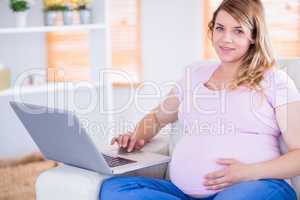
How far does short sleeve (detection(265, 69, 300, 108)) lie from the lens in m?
1.92

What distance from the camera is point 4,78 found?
10.6ft

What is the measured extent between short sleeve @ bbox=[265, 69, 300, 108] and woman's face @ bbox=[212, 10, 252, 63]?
0.14 metres

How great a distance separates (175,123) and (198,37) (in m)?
1.53

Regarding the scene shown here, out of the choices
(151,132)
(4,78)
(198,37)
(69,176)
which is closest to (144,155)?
(151,132)

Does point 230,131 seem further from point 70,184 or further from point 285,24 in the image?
point 285,24

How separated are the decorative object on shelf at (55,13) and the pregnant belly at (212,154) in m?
1.57

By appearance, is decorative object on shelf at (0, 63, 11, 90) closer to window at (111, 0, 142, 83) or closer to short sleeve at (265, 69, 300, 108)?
window at (111, 0, 142, 83)

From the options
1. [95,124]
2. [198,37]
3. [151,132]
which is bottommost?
[95,124]

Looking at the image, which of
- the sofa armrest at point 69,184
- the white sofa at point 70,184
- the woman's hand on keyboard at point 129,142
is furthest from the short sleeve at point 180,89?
the sofa armrest at point 69,184

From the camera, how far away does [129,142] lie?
7.16ft

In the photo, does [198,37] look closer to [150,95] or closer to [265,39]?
[150,95]

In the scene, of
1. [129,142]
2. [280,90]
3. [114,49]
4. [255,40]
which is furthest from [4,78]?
[280,90]

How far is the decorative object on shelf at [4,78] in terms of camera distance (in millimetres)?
3209

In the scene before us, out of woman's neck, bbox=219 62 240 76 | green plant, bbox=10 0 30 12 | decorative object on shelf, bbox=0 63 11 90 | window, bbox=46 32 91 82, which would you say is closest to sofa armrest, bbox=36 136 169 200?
woman's neck, bbox=219 62 240 76
